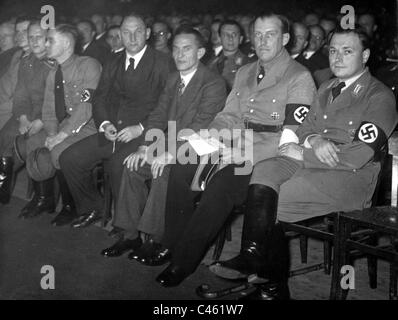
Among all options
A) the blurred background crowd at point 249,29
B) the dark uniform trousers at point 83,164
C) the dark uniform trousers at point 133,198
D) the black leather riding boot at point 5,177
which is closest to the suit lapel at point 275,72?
the blurred background crowd at point 249,29

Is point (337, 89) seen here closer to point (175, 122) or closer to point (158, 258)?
point (175, 122)

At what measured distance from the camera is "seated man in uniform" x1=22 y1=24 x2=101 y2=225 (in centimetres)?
414

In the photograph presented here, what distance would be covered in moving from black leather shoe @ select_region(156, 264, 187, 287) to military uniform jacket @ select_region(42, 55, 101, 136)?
158cm

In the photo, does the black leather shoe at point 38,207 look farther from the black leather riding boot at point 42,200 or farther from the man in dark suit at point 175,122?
the man in dark suit at point 175,122

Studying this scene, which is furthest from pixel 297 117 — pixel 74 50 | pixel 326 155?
pixel 74 50

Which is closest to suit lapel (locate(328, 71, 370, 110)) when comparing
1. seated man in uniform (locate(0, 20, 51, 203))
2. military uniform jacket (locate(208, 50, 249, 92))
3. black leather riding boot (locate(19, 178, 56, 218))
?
military uniform jacket (locate(208, 50, 249, 92))

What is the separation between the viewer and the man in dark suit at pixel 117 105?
12.9 feet

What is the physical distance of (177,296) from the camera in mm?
2830

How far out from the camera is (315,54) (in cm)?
528

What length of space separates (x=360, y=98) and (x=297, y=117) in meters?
0.37

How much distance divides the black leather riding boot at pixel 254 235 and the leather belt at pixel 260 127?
555mm

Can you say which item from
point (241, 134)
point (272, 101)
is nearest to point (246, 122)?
point (241, 134)

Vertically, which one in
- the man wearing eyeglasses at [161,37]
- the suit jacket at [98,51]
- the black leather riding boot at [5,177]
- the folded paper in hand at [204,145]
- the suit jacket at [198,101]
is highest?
the man wearing eyeglasses at [161,37]

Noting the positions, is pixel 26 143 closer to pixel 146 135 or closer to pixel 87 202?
pixel 87 202
